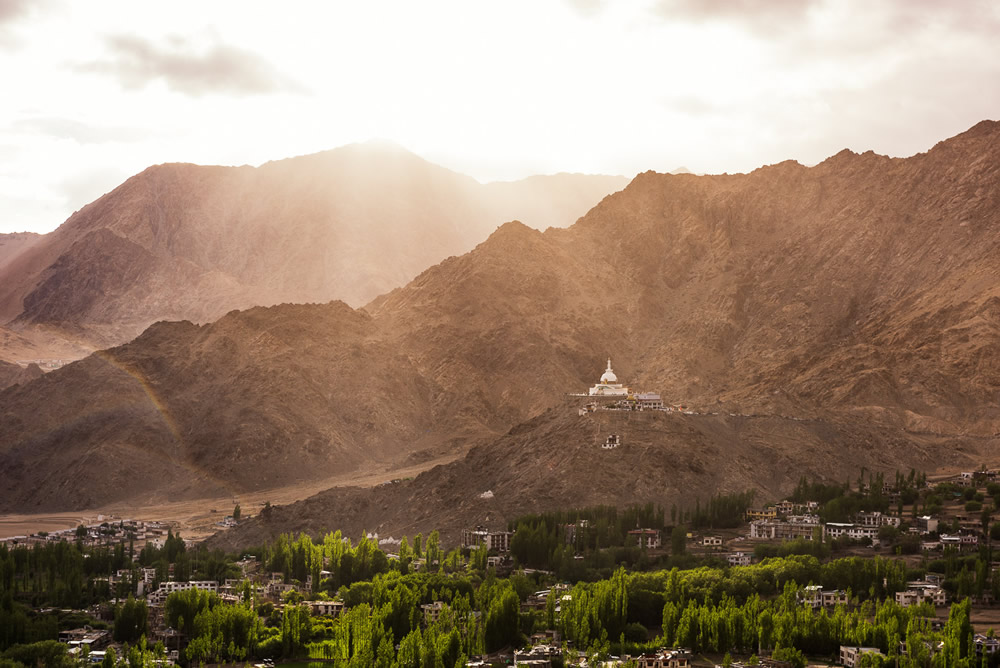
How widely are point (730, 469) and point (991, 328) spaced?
5200 cm

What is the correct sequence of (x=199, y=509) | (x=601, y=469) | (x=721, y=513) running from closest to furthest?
(x=721, y=513) → (x=601, y=469) → (x=199, y=509)

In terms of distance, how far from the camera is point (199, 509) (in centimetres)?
16875

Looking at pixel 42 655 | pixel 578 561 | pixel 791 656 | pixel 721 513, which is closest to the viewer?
pixel 791 656

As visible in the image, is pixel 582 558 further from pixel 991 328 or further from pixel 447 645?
pixel 991 328

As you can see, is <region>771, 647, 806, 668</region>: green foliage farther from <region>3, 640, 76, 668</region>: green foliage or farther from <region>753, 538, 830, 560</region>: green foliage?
<region>3, 640, 76, 668</region>: green foliage

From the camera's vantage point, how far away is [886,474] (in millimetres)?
152875

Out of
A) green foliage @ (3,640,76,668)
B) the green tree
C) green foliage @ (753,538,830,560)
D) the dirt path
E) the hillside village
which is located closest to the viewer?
green foliage @ (3,640,76,668)

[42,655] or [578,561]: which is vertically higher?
[578,561]

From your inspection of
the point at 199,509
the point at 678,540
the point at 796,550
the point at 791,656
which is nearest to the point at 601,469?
the point at 678,540

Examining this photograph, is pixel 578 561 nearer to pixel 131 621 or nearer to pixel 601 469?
pixel 601 469

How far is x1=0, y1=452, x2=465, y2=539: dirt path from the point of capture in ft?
520

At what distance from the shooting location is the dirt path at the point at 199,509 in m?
158

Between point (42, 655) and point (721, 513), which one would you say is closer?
point (42, 655)

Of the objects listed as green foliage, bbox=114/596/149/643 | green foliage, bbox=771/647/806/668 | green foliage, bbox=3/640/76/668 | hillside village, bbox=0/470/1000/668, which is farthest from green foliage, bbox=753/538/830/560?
green foliage, bbox=3/640/76/668
